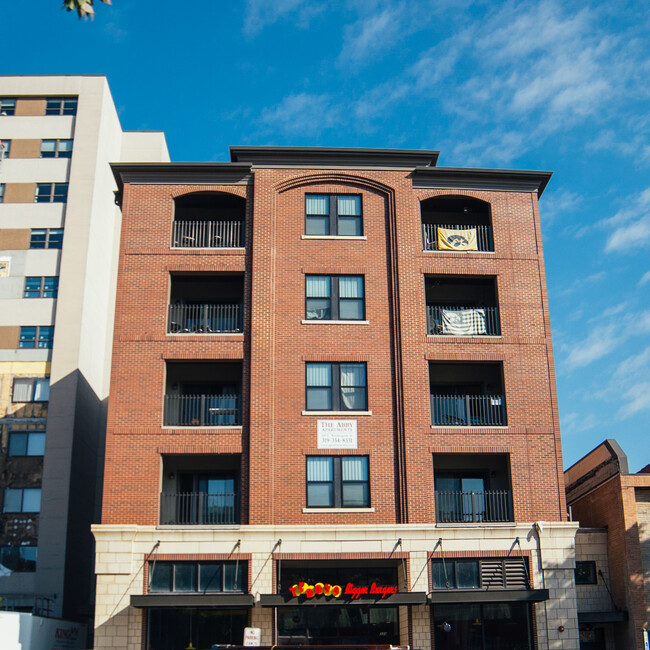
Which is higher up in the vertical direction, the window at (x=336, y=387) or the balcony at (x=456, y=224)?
the balcony at (x=456, y=224)

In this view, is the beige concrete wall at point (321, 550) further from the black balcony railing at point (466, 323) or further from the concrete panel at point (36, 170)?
the concrete panel at point (36, 170)

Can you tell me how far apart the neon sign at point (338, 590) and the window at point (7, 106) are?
1223 inches

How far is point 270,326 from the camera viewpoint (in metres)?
32.6

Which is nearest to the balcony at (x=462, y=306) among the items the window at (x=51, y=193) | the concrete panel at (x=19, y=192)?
the window at (x=51, y=193)

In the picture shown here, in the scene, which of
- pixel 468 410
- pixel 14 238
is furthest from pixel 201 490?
pixel 14 238

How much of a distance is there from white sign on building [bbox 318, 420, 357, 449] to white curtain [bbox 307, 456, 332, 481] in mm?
463

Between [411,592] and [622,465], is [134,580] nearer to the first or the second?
[411,592]

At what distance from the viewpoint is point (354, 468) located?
31.4m

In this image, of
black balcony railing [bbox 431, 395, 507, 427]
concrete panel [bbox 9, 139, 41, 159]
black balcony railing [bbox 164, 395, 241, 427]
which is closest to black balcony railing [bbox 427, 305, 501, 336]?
black balcony railing [bbox 431, 395, 507, 427]

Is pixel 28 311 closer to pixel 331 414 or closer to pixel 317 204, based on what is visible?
pixel 317 204

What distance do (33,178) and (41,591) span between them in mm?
20643

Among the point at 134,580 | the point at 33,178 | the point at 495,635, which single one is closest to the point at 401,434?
the point at 495,635

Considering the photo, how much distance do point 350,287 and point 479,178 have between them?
23.3ft

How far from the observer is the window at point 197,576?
2964cm
